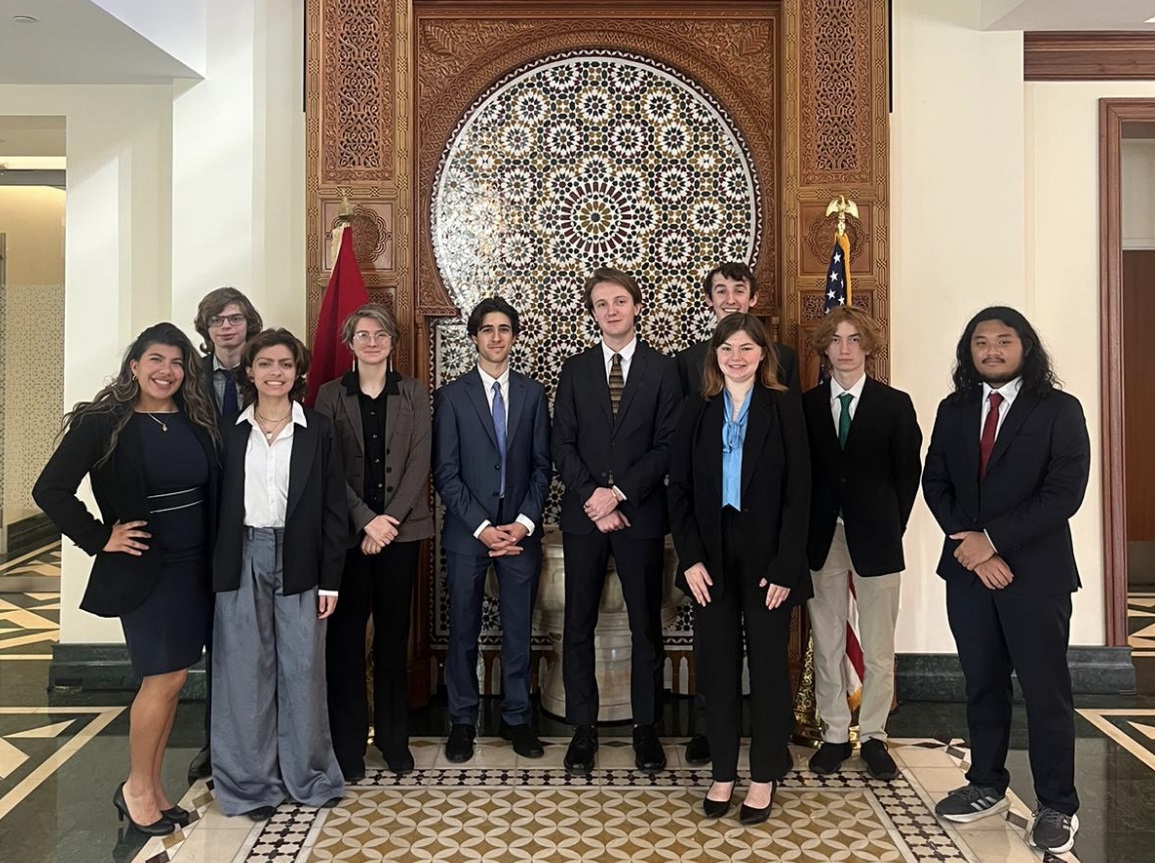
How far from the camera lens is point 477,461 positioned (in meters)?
3.62

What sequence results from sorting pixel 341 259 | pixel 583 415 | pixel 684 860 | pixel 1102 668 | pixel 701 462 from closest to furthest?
1. pixel 684 860
2. pixel 701 462
3. pixel 583 415
4. pixel 341 259
5. pixel 1102 668

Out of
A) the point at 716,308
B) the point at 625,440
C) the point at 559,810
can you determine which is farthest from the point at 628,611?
the point at 716,308

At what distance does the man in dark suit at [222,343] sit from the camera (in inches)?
138

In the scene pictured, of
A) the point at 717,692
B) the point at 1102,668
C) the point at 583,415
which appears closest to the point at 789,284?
the point at 583,415

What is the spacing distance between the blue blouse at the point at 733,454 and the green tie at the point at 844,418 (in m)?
0.55

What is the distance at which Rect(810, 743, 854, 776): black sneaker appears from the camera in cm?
348

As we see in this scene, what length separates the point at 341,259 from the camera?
13.2 ft

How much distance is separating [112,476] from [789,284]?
9.38 ft

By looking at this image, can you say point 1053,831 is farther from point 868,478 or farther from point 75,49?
point 75,49

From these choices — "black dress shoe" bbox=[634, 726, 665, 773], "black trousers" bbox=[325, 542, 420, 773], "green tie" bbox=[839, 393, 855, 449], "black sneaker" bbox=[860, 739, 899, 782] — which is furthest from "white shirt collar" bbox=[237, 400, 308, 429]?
"black sneaker" bbox=[860, 739, 899, 782]

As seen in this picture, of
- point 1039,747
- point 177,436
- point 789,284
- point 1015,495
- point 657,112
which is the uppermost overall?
point 657,112

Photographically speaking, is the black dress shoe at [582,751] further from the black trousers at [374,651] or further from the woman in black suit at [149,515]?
the woman in black suit at [149,515]

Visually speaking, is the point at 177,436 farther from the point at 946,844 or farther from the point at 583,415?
the point at 946,844

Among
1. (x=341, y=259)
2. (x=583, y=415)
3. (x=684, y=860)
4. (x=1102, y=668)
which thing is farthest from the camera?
(x=1102, y=668)
